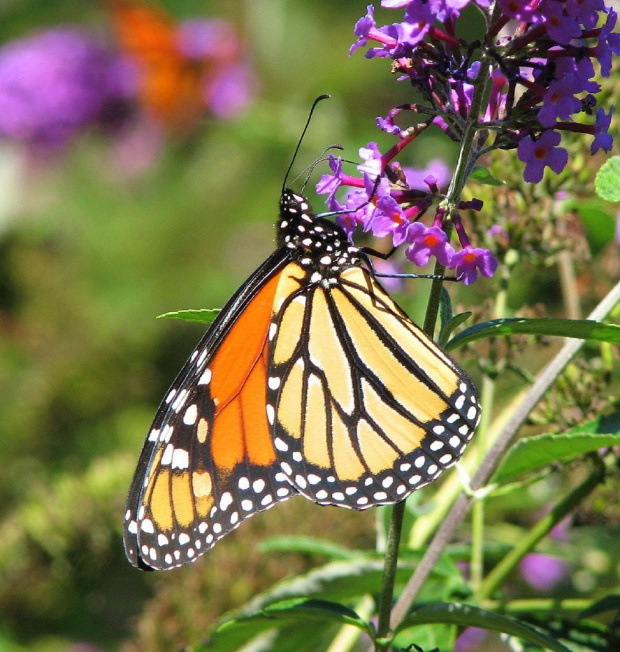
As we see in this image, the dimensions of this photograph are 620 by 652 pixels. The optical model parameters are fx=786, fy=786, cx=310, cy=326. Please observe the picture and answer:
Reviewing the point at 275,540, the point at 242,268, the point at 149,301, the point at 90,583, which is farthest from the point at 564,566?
the point at 242,268

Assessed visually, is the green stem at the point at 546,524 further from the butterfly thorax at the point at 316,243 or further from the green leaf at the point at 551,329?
the butterfly thorax at the point at 316,243

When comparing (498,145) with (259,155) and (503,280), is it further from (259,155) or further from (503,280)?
(259,155)

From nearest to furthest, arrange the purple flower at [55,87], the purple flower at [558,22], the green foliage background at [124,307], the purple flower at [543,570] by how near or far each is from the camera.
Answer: the purple flower at [558,22] → the green foliage background at [124,307] → the purple flower at [543,570] → the purple flower at [55,87]

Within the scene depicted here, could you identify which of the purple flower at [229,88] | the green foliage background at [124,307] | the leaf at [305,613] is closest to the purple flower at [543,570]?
the green foliage background at [124,307]

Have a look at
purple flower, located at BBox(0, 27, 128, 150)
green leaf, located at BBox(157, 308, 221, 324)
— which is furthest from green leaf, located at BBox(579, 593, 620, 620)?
purple flower, located at BBox(0, 27, 128, 150)

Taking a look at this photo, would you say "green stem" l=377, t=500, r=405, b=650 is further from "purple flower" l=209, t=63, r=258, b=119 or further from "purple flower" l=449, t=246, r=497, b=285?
"purple flower" l=209, t=63, r=258, b=119

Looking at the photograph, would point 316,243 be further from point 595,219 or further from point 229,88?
point 229,88

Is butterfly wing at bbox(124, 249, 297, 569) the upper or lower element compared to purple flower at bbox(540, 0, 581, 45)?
lower

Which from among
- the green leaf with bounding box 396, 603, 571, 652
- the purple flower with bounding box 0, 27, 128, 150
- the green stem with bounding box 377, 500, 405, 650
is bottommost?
the green leaf with bounding box 396, 603, 571, 652
